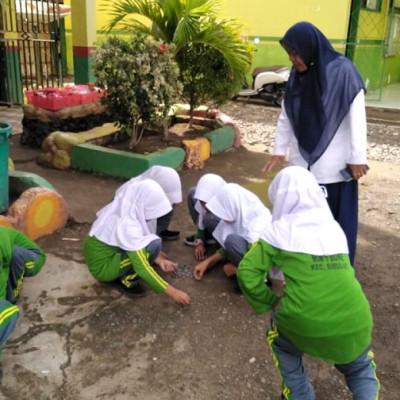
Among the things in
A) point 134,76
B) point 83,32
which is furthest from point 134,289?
point 83,32

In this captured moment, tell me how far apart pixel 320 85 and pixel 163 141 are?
141 inches

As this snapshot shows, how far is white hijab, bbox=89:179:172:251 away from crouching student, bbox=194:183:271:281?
0.38m

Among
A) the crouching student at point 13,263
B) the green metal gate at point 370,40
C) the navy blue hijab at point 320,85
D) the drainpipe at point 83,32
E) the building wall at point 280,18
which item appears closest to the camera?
the crouching student at point 13,263

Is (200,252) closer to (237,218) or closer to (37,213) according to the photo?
(237,218)

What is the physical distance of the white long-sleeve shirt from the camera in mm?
2611

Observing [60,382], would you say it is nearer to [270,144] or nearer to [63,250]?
[63,250]

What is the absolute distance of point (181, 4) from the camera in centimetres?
572

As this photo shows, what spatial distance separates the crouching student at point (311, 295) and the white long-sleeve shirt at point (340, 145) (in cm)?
81

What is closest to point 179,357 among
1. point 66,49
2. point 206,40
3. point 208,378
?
point 208,378

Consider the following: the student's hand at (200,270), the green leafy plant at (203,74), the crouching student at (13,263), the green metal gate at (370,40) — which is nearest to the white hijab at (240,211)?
the student's hand at (200,270)

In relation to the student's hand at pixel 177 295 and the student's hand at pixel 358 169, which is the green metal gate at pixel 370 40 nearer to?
the student's hand at pixel 358 169

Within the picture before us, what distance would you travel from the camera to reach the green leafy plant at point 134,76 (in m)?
4.96

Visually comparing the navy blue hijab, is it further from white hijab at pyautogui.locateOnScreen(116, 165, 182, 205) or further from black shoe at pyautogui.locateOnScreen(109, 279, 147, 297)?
black shoe at pyautogui.locateOnScreen(109, 279, 147, 297)

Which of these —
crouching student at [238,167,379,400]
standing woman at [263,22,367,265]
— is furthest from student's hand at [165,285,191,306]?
standing woman at [263,22,367,265]
